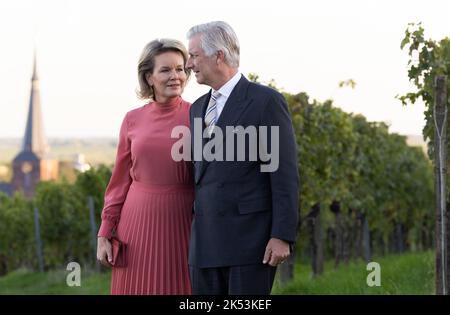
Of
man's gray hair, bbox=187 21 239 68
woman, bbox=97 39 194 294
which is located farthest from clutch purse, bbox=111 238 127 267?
man's gray hair, bbox=187 21 239 68

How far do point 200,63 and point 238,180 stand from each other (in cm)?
50

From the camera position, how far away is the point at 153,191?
3920 millimetres

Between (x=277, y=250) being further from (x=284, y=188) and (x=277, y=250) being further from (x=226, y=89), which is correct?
(x=226, y=89)

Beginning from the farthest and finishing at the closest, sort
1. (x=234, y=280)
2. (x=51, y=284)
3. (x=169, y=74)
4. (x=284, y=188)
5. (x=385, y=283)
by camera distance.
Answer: (x=51, y=284) → (x=385, y=283) → (x=169, y=74) → (x=234, y=280) → (x=284, y=188)

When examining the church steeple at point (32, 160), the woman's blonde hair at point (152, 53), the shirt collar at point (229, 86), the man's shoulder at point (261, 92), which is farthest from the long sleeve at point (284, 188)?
the church steeple at point (32, 160)

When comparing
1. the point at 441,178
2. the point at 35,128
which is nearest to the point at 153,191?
the point at 441,178

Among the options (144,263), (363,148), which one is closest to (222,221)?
(144,263)

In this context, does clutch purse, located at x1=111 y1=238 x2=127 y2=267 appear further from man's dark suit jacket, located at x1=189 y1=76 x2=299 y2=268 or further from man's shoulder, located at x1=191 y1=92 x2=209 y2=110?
man's shoulder, located at x1=191 y1=92 x2=209 y2=110

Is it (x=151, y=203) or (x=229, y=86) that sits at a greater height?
(x=229, y=86)

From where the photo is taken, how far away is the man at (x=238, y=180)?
132 inches

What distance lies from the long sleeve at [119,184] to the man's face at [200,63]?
709 mm

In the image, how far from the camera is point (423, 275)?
937cm
